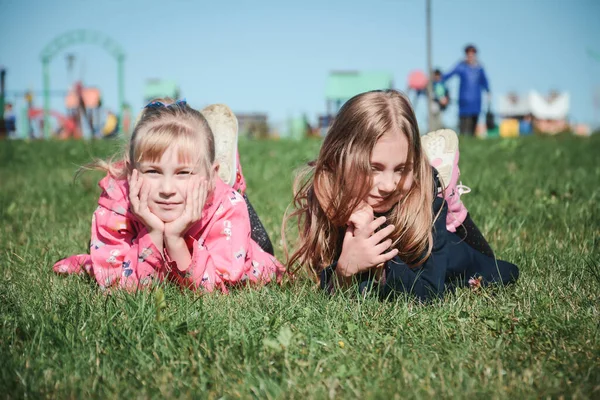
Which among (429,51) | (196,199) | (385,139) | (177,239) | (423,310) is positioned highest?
(429,51)

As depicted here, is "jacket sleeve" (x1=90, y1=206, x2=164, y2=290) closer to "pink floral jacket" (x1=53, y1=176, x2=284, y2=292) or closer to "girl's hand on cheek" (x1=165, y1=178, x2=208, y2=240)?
"pink floral jacket" (x1=53, y1=176, x2=284, y2=292)

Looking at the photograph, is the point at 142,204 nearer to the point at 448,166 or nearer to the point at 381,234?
the point at 381,234

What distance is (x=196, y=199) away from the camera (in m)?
2.78

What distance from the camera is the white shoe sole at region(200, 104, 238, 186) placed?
361 cm

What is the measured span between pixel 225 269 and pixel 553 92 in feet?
134

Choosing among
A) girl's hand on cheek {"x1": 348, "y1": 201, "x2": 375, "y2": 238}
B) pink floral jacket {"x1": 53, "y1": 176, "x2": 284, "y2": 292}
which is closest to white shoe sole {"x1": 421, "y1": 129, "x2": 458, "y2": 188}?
girl's hand on cheek {"x1": 348, "y1": 201, "x2": 375, "y2": 238}

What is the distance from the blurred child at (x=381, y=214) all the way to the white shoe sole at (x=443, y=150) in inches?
16.3

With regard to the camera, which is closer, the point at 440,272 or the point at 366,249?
the point at 366,249

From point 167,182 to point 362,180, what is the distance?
980 millimetres

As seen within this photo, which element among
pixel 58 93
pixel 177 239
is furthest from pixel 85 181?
pixel 58 93

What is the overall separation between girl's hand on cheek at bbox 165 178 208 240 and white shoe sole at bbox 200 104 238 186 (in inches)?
31.0

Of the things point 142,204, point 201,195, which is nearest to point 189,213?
point 201,195

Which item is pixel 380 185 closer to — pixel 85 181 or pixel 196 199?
pixel 196 199

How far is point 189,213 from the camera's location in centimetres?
274
